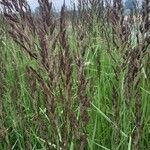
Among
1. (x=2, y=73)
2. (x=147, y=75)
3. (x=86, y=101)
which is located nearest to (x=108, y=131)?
(x=147, y=75)

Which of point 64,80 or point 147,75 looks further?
point 147,75

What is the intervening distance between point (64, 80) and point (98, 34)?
2.23m

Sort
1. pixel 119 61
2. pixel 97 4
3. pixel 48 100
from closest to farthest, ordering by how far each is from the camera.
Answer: pixel 48 100 < pixel 119 61 < pixel 97 4

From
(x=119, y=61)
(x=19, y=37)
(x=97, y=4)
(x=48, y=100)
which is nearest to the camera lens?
(x=48, y=100)

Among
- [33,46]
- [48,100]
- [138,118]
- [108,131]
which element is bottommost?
[108,131]

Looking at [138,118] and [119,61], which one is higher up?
[119,61]

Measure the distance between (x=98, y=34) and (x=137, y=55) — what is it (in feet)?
6.38

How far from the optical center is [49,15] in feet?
3.20

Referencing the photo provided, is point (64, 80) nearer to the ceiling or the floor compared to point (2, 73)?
nearer to the ceiling

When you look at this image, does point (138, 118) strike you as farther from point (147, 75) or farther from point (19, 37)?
point (147, 75)

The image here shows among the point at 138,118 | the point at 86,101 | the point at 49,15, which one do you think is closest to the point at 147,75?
the point at 138,118

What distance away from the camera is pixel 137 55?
123cm

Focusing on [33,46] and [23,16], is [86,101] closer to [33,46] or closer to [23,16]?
[33,46]

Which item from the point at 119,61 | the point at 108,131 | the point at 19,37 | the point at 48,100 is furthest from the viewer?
the point at 108,131
